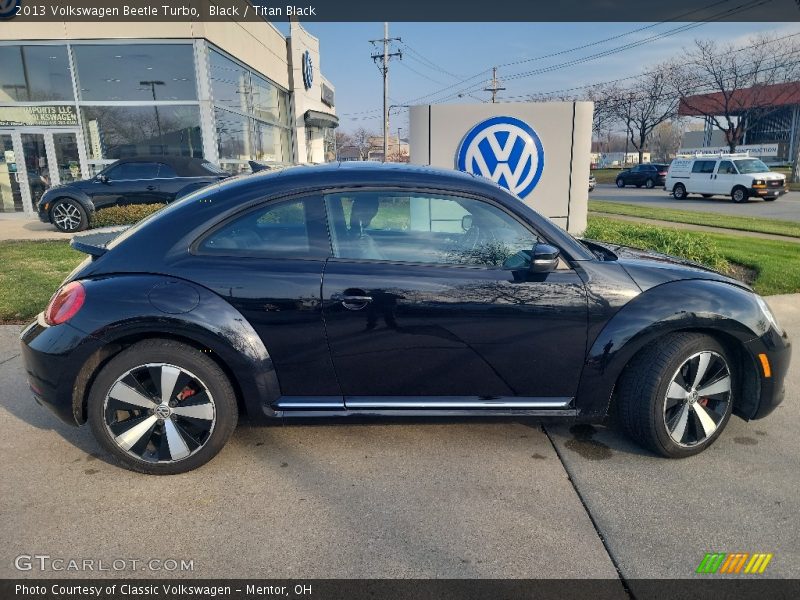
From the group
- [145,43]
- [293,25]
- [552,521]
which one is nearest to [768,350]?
[552,521]

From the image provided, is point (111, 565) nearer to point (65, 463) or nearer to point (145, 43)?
point (65, 463)

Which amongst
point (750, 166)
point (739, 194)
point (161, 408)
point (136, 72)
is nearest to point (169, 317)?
point (161, 408)

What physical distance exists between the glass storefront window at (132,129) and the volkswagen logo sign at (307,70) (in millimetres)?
14368

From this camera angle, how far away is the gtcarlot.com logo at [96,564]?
85.5 inches

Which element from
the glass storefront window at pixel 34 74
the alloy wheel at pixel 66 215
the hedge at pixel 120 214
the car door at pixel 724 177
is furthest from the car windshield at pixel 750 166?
the glass storefront window at pixel 34 74

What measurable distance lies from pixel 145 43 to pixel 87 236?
14045 mm

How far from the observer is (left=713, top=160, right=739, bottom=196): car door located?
22312 mm

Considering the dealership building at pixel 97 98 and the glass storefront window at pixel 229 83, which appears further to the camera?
the glass storefront window at pixel 229 83

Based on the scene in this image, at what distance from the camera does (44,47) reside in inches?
563

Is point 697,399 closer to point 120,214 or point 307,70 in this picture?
point 120,214

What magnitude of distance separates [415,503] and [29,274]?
7.00 meters

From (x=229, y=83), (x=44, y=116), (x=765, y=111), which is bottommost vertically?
(x=44, y=116)

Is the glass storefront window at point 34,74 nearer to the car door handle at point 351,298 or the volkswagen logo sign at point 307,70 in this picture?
the volkswagen logo sign at point 307,70

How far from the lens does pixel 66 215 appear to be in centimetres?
1117
